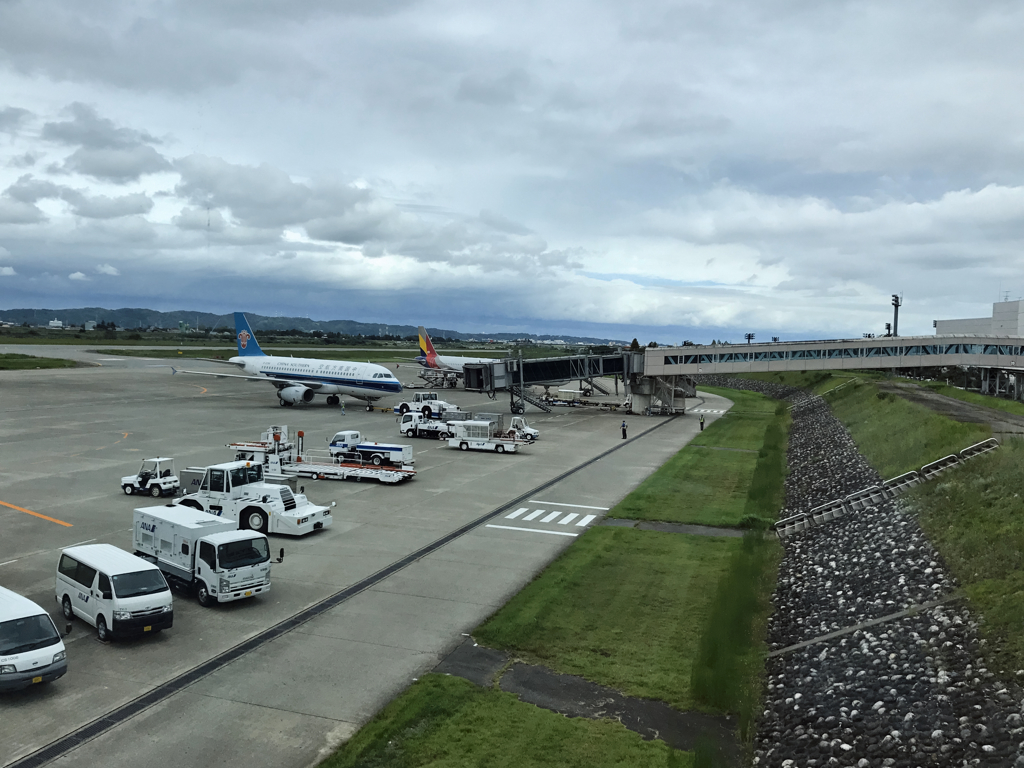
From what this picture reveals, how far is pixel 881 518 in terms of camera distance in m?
28.8

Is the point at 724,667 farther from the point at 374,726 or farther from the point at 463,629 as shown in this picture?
the point at 374,726

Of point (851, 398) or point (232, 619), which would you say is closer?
point (232, 619)

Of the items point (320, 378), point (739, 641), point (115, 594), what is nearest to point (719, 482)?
point (739, 641)

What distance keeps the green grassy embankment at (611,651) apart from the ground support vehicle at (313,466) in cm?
1424

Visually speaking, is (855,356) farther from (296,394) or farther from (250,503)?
(250,503)

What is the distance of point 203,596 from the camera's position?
867 inches

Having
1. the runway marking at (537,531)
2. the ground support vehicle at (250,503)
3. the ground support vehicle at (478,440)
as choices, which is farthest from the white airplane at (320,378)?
the ground support vehicle at (250,503)

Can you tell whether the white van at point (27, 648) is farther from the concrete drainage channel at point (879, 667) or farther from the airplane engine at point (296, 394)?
the airplane engine at point (296, 394)

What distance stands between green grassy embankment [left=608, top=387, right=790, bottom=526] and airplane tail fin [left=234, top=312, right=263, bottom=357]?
52138 millimetres

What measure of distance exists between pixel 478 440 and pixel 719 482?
18.4 meters

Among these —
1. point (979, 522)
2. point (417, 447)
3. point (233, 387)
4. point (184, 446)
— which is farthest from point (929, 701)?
point (233, 387)

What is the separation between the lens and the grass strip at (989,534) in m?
17.0

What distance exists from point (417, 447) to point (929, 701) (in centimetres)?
4302

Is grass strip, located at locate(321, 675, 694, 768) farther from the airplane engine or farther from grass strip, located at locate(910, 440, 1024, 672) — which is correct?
the airplane engine
